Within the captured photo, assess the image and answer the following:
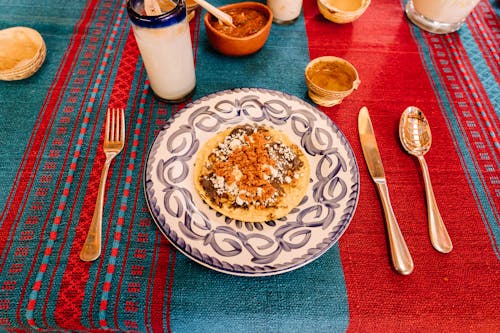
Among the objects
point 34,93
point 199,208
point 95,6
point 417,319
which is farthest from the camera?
point 95,6

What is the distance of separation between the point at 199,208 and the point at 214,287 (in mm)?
210

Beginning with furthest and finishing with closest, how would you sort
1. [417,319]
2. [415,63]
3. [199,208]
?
[415,63] → [199,208] → [417,319]

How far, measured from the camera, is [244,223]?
87cm

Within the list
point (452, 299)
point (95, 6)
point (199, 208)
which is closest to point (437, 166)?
point (452, 299)

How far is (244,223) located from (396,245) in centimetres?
41

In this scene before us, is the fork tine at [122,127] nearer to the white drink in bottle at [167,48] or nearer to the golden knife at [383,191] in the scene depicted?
the white drink in bottle at [167,48]

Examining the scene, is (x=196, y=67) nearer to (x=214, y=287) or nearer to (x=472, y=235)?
(x=214, y=287)

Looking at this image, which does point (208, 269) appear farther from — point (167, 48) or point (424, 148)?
point (424, 148)

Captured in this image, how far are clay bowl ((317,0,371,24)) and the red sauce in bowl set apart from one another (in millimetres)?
282

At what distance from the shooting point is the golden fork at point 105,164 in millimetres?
843

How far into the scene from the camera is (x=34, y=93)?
1153 millimetres

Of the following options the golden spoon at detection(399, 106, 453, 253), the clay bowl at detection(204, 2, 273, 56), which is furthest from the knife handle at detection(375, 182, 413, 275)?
the clay bowl at detection(204, 2, 273, 56)

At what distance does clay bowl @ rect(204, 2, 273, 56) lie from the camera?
117cm

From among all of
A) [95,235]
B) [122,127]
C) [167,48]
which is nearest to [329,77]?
[167,48]
